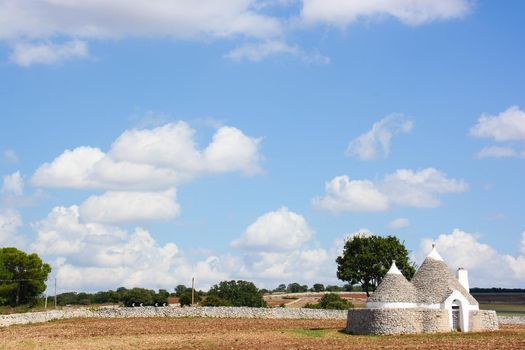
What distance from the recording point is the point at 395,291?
167 ft

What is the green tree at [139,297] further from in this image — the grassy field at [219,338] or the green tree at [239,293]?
the grassy field at [219,338]

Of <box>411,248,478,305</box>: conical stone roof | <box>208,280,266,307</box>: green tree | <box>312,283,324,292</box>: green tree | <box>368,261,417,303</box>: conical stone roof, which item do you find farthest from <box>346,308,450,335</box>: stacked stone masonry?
<box>312,283,324,292</box>: green tree

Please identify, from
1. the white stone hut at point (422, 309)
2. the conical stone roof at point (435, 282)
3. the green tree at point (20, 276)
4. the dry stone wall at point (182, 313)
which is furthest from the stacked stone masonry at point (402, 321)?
the green tree at point (20, 276)

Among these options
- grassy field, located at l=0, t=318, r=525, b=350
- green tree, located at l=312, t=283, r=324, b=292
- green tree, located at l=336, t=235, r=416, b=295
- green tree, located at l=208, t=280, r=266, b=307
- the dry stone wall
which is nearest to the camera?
grassy field, located at l=0, t=318, r=525, b=350

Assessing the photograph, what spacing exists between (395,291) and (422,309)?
7.63 feet

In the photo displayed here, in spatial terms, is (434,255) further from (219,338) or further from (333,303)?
(333,303)

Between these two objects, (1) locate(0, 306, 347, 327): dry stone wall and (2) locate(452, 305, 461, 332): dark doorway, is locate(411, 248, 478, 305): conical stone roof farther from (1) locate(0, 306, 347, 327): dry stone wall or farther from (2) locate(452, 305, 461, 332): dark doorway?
(1) locate(0, 306, 347, 327): dry stone wall

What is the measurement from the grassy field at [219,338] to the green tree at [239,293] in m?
39.0

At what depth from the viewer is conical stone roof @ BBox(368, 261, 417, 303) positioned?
5056 cm

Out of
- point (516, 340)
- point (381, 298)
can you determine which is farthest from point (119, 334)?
point (516, 340)

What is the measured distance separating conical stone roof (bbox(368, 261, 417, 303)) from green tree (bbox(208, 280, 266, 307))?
50.2 meters

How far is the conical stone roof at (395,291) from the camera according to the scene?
5056 cm

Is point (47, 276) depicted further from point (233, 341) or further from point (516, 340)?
point (516, 340)

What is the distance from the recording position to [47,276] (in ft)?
330
